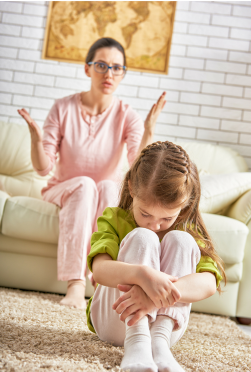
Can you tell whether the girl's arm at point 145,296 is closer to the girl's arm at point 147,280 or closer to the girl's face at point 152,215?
the girl's arm at point 147,280

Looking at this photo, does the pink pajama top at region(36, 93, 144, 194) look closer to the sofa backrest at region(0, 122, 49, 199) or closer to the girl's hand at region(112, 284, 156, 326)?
the sofa backrest at region(0, 122, 49, 199)

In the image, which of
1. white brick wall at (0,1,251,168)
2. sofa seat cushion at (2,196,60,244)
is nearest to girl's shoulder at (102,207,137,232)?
sofa seat cushion at (2,196,60,244)

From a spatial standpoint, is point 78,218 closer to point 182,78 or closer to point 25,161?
point 25,161

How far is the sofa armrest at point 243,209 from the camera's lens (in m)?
1.74

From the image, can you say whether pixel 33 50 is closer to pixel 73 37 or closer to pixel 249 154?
pixel 73 37

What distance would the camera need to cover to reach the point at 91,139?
1.86 meters

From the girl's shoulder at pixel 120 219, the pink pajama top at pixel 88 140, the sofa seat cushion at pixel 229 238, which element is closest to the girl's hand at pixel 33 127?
the pink pajama top at pixel 88 140

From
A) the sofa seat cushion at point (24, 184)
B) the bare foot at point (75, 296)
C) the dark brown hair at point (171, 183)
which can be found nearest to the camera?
the dark brown hair at point (171, 183)

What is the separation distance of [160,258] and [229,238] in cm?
84

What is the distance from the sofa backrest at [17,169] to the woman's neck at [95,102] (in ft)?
2.15

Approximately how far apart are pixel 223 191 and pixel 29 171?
4.13ft

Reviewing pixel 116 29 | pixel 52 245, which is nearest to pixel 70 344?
pixel 52 245

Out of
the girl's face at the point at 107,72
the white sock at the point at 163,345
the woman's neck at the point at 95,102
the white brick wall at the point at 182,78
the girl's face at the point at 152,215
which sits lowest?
the white sock at the point at 163,345

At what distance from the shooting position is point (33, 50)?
2.91 metres
